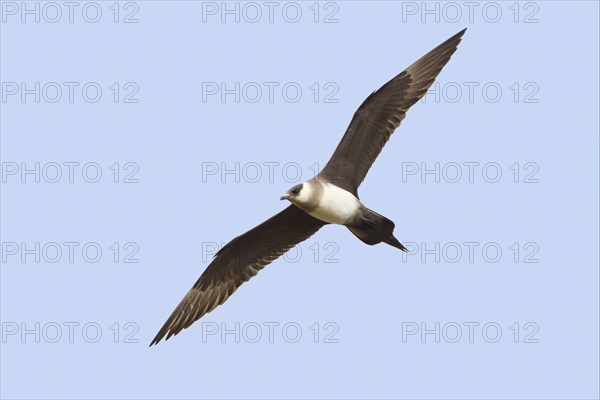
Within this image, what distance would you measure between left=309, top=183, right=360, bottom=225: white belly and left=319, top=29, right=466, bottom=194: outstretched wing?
0.71 feet

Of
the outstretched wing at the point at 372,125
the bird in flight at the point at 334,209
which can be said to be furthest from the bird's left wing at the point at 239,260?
the outstretched wing at the point at 372,125

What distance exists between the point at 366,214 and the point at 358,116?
133 cm

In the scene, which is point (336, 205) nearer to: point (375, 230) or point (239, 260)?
point (375, 230)

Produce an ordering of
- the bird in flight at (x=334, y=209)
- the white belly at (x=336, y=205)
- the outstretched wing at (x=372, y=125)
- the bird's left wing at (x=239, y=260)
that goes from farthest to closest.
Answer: the bird's left wing at (x=239, y=260), the outstretched wing at (x=372, y=125), the bird in flight at (x=334, y=209), the white belly at (x=336, y=205)

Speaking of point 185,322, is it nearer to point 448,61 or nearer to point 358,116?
point 358,116

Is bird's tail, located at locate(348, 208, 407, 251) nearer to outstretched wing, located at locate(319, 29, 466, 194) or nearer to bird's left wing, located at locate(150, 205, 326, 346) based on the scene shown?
outstretched wing, located at locate(319, 29, 466, 194)

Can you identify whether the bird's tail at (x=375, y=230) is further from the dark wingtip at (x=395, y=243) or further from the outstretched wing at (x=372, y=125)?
the outstretched wing at (x=372, y=125)

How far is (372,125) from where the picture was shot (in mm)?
12852

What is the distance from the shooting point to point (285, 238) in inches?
522

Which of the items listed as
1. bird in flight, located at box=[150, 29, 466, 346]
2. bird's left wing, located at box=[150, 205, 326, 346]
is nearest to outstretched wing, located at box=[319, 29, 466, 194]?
bird in flight, located at box=[150, 29, 466, 346]

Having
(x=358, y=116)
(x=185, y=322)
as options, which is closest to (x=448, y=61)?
(x=358, y=116)

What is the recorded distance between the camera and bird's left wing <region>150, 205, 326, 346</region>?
1308 centimetres

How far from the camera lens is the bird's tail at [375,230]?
1247cm

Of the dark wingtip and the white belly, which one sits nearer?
the white belly
